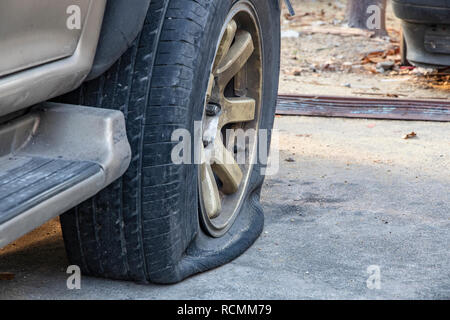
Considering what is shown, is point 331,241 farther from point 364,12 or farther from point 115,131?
point 364,12

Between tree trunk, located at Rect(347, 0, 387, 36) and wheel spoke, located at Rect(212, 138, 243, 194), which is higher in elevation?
tree trunk, located at Rect(347, 0, 387, 36)

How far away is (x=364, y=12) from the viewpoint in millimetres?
9430

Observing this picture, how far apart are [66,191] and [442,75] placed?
5612 mm

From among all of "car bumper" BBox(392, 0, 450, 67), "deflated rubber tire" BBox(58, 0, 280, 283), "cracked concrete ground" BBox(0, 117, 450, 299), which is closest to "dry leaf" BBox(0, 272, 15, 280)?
"cracked concrete ground" BBox(0, 117, 450, 299)

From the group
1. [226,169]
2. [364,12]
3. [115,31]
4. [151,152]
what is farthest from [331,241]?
[364,12]

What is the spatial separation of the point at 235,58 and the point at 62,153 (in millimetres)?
1060

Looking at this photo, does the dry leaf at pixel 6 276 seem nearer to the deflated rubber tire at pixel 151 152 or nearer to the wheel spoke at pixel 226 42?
the deflated rubber tire at pixel 151 152

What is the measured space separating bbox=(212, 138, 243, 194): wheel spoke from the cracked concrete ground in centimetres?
23

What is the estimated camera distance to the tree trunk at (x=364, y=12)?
923 centimetres

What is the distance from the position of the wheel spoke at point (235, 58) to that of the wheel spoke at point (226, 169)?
0.78ft

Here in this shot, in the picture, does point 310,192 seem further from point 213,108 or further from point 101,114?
point 101,114

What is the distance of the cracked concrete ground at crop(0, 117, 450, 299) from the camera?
235 cm

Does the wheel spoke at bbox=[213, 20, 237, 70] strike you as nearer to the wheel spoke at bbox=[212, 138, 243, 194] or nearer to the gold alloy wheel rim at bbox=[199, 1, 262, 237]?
the gold alloy wheel rim at bbox=[199, 1, 262, 237]

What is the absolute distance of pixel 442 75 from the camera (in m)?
6.85
